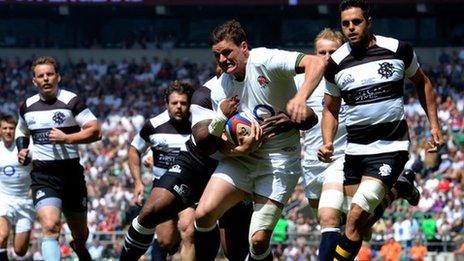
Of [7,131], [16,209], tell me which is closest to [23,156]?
[7,131]

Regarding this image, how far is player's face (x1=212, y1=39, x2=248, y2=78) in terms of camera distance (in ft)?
36.3

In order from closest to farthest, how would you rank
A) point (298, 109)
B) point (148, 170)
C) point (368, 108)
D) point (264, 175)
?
point (298, 109), point (264, 175), point (368, 108), point (148, 170)

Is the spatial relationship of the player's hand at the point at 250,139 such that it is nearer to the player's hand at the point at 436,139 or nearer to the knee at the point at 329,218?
the knee at the point at 329,218

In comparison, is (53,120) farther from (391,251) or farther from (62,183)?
(391,251)

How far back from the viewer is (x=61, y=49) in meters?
40.9

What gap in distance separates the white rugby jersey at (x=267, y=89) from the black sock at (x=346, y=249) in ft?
2.90

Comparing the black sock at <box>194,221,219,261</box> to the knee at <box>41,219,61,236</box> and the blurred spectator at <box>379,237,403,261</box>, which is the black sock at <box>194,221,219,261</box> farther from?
the blurred spectator at <box>379,237,403,261</box>

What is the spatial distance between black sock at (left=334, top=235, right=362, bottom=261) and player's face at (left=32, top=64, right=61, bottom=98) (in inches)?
157

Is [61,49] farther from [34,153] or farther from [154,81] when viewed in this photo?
[34,153]

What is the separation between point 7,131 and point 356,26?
6.29 m

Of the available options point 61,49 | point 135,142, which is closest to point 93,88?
point 61,49

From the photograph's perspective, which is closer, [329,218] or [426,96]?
[426,96]

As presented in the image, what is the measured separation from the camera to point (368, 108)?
11625 millimetres

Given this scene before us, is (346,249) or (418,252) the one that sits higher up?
(346,249)
